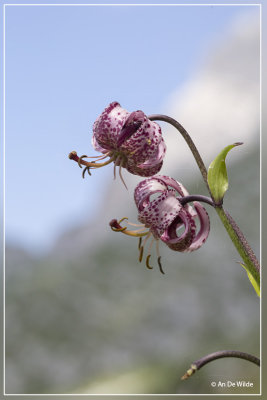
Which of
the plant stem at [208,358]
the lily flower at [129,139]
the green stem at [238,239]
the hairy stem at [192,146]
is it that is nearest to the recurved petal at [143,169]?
the lily flower at [129,139]

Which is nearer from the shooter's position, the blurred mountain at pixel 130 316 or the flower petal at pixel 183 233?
the flower petal at pixel 183 233

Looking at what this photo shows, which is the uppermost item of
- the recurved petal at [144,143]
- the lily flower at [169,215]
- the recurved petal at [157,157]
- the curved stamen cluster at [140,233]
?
the recurved petal at [144,143]

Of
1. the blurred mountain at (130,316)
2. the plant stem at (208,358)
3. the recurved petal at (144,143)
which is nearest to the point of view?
the plant stem at (208,358)

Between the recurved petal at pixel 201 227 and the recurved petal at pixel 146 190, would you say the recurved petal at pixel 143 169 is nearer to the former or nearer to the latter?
the recurved petal at pixel 146 190

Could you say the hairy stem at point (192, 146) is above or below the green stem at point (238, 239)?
above

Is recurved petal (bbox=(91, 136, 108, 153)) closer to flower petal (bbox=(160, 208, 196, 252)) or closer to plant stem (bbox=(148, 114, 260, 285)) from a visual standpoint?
plant stem (bbox=(148, 114, 260, 285))

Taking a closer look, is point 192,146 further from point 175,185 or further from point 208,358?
point 208,358

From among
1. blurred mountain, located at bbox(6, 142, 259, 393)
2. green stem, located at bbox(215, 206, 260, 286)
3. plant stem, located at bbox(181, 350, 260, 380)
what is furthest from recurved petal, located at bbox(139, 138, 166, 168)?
plant stem, located at bbox(181, 350, 260, 380)
